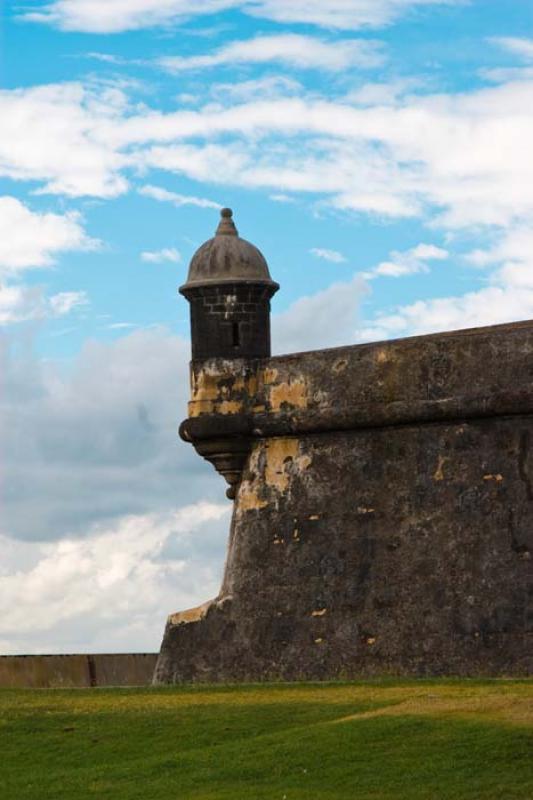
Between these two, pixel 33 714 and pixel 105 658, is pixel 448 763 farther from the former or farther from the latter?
pixel 105 658

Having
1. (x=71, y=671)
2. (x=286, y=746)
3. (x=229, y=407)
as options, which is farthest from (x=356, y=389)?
(x=286, y=746)

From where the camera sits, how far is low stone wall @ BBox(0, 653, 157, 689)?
66.8ft

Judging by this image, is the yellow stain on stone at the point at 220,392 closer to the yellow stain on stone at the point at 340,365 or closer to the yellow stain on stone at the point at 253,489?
the yellow stain on stone at the point at 253,489

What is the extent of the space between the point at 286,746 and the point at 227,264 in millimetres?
8295

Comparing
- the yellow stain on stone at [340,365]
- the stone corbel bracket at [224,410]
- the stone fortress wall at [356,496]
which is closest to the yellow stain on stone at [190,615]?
the stone fortress wall at [356,496]

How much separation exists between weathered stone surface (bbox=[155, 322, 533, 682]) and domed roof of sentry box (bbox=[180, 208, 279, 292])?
101cm

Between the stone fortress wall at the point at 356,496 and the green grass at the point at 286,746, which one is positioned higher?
the stone fortress wall at the point at 356,496

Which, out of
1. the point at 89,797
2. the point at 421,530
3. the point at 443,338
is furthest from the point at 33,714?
the point at 443,338

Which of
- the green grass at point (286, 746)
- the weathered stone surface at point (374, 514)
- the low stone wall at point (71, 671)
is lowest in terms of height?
the green grass at point (286, 746)

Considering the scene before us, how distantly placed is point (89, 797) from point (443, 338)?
772cm

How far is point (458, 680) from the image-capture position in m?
16.5

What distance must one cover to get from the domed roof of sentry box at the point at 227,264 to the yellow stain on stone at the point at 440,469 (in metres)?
3.28

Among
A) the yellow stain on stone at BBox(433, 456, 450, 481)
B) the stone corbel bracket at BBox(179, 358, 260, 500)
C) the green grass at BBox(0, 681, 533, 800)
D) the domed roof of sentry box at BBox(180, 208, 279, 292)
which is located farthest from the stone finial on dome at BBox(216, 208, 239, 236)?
the green grass at BBox(0, 681, 533, 800)

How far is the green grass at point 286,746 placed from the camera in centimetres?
1148
